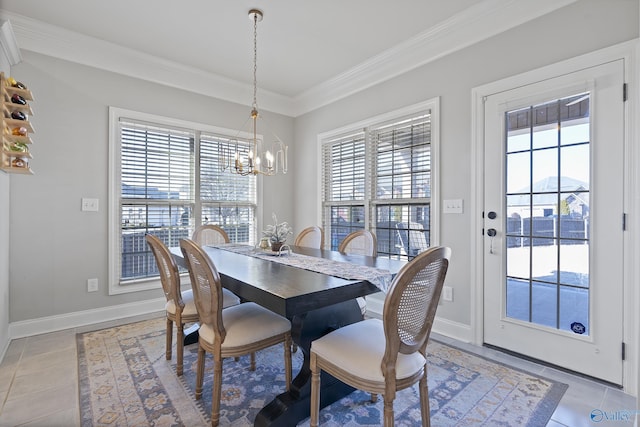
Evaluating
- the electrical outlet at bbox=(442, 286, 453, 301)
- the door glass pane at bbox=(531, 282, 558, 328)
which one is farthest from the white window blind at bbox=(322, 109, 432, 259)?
the door glass pane at bbox=(531, 282, 558, 328)

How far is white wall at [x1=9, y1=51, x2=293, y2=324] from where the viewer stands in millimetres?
2842

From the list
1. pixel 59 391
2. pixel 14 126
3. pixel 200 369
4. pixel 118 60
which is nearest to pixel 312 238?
pixel 200 369

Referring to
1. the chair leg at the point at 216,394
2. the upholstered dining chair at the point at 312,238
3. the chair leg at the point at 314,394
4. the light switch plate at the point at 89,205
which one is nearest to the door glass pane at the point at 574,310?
the chair leg at the point at 314,394

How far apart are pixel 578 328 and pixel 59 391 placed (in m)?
3.44

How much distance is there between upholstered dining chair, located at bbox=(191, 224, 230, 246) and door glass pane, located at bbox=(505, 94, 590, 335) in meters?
2.76

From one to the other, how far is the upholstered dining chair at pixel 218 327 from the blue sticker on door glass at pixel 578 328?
1.99 m

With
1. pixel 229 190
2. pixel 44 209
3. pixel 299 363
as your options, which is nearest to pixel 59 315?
pixel 44 209

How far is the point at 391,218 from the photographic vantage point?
3.50m

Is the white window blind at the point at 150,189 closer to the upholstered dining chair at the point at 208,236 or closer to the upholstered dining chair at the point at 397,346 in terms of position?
the upholstered dining chair at the point at 208,236

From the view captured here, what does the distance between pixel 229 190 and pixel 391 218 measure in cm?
216

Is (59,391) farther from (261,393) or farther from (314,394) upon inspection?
(314,394)

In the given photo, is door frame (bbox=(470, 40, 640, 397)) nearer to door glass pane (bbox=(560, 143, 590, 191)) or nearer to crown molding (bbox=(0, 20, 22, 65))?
door glass pane (bbox=(560, 143, 590, 191))

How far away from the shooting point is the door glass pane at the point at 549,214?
7.09 ft

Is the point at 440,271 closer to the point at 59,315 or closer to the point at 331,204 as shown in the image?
the point at 331,204
